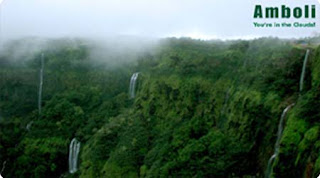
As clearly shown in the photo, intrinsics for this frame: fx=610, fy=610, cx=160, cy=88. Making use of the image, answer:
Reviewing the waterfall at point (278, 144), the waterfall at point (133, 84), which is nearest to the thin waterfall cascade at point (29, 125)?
the waterfall at point (133, 84)

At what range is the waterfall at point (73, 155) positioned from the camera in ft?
70.9

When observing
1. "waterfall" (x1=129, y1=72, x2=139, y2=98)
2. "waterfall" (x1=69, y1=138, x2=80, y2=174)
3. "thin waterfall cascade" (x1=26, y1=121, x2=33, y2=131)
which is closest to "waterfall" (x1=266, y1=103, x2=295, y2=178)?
"waterfall" (x1=69, y1=138, x2=80, y2=174)

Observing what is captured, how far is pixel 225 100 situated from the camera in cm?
1847

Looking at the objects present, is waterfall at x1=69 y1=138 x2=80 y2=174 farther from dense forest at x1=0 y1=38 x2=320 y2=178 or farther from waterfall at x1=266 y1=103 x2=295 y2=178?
waterfall at x1=266 y1=103 x2=295 y2=178

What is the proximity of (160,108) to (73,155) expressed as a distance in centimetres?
390

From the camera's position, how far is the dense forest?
15633 mm

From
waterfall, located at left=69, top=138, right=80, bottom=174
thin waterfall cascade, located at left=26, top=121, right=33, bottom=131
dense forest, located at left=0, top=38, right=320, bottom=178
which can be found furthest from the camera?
thin waterfall cascade, located at left=26, top=121, right=33, bottom=131

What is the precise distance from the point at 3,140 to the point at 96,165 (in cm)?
A: 396

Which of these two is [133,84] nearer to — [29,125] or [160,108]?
[160,108]

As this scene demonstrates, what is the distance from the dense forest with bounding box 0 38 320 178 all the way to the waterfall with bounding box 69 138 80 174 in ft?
0.23

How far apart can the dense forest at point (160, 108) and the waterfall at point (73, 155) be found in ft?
0.23

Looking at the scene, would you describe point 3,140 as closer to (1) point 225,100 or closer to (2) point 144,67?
(2) point 144,67

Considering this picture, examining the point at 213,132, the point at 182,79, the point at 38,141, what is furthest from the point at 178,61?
the point at 38,141

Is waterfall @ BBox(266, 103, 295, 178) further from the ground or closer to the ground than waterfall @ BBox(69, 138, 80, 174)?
further from the ground
